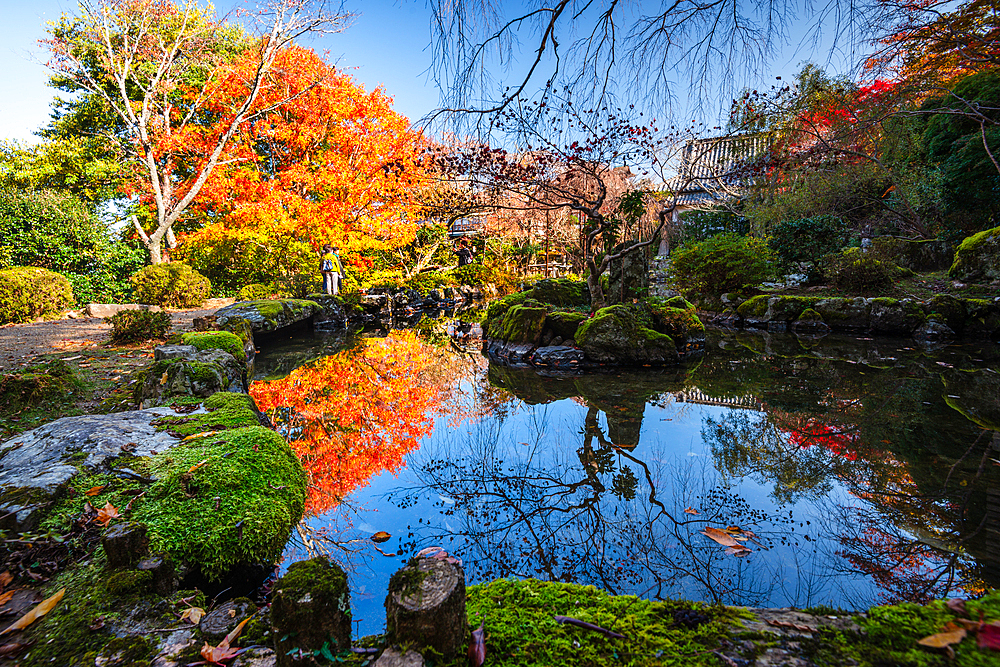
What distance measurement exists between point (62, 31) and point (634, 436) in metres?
22.4

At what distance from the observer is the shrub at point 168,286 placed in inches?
418

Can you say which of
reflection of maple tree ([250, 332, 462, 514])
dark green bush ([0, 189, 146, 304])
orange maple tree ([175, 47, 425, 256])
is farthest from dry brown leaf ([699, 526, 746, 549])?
dark green bush ([0, 189, 146, 304])

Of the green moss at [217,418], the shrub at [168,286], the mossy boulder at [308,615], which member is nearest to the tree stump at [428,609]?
the mossy boulder at [308,615]

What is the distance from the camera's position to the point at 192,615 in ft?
5.47

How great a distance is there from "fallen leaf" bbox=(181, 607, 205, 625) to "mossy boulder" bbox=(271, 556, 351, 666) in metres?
0.70

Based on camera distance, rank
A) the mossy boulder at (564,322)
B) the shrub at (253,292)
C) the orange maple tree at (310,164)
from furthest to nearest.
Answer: the orange maple tree at (310,164) < the shrub at (253,292) < the mossy boulder at (564,322)

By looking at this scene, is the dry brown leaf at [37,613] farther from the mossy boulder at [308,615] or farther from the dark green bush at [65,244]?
the dark green bush at [65,244]

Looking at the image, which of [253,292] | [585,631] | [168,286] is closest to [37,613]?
[585,631]

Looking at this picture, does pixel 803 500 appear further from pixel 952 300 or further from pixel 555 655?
pixel 952 300

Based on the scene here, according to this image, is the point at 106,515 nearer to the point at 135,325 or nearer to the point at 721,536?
the point at 721,536

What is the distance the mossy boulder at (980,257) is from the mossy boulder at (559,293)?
8.79m

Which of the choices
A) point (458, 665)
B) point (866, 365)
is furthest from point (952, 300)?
point (458, 665)

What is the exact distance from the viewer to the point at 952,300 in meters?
8.95

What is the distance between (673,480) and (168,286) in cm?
1269
